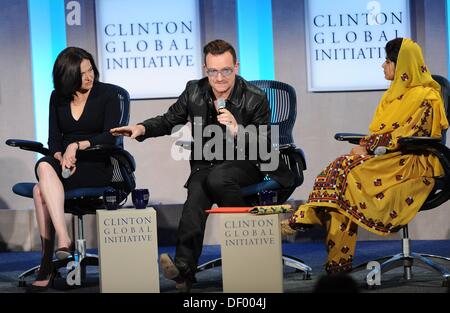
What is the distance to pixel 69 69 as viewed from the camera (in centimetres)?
489

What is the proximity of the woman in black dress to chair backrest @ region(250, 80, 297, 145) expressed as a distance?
2.89 ft

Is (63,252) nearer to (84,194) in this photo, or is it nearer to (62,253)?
(62,253)

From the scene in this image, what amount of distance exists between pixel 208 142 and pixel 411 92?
1.09 m

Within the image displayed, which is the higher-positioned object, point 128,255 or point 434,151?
point 434,151

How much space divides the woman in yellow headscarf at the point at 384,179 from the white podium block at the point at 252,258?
19.1 inches

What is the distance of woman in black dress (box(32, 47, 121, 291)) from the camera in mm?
4594

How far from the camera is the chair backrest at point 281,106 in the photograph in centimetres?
505

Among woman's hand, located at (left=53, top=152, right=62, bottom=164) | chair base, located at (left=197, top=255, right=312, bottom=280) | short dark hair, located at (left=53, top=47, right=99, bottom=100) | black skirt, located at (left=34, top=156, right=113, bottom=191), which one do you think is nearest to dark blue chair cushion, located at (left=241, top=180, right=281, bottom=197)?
chair base, located at (left=197, top=255, right=312, bottom=280)

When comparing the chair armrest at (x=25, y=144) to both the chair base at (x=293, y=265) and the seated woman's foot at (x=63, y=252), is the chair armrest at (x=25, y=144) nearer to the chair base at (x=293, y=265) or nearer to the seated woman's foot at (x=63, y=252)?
the seated woman's foot at (x=63, y=252)

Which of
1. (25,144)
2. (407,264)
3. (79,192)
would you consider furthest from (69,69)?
(407,264)

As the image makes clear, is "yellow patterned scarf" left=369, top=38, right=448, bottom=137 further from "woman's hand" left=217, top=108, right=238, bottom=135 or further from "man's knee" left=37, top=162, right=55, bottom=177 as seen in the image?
"man's knee" left=37, top=162, right=55, bottom=177

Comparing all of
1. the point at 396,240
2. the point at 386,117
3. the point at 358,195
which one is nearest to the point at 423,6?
the point at 396,240

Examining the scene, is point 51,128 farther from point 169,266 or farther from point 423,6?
point 423,6

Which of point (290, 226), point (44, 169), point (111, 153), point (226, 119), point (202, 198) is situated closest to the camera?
point (226, 119)
